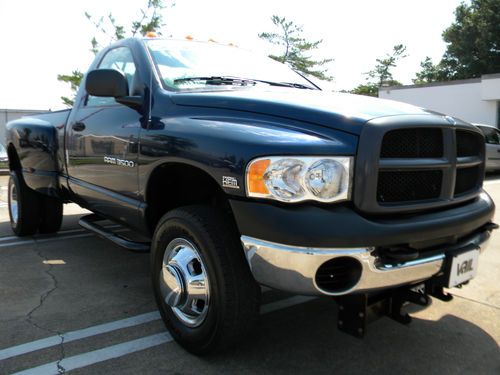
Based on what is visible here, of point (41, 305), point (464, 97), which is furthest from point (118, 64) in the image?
point (464, 97)

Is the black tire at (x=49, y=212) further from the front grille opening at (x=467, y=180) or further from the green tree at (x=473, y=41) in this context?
the green tree at (x=473, y=41)

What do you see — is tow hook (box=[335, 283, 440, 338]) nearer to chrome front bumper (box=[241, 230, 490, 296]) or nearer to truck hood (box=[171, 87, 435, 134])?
chrome front bumper (box=[241, 230, 490, 296])

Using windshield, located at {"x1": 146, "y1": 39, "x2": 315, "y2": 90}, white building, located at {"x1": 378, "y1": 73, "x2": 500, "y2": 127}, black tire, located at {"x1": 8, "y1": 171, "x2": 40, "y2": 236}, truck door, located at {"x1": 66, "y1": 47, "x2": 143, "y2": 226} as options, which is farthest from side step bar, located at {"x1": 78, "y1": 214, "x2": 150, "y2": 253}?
white building, located at {"x1": 378, "y1": 73, "x2": 500, "y2": 127}

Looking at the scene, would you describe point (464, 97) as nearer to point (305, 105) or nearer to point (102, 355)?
point (305, 105)

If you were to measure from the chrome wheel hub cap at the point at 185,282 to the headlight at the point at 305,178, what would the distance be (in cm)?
66

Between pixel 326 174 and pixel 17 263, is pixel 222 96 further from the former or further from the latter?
pixel 17 263

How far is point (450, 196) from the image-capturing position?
101 inches

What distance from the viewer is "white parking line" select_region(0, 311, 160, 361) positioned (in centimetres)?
282

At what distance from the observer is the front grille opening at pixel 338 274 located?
219 centimetres

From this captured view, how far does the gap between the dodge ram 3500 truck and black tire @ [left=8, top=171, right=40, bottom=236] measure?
2397 millimetres

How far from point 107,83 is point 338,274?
202 cm

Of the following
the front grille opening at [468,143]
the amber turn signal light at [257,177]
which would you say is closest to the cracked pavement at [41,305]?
the amber turn signal light at [257,177]

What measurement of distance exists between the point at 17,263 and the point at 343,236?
3.69 metres

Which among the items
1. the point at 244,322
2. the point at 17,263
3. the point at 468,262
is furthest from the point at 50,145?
the point at 468,262
